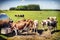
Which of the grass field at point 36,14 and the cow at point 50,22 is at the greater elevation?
the grass field at point 36,14

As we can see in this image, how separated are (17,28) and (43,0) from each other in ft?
1.55

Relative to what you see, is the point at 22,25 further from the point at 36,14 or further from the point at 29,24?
the point at 36,14

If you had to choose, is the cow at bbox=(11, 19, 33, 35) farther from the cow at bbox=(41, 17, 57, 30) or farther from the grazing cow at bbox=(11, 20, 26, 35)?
the cow at bbox=(41, 17, 57, 30)

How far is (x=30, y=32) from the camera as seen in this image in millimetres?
1452

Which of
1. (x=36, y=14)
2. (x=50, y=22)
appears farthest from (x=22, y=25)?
(x=50, y=22)

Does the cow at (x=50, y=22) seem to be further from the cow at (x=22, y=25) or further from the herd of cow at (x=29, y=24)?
the cow at (x=22, y=25)

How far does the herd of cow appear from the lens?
4.78ft

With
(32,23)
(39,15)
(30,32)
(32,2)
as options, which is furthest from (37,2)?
(30,32)

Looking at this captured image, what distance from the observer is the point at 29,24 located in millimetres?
1474

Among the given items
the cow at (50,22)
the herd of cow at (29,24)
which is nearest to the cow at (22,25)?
the herd of cow at (29,24)

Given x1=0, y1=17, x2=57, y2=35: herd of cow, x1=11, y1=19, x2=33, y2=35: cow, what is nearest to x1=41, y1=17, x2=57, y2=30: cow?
x1=0, y1=17, x2=57, y2=35: herd of cow

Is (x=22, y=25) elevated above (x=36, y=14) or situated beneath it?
situated beneath

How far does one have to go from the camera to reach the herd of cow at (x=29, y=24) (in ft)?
4.78

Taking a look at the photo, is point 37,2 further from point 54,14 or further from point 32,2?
point 54,14
